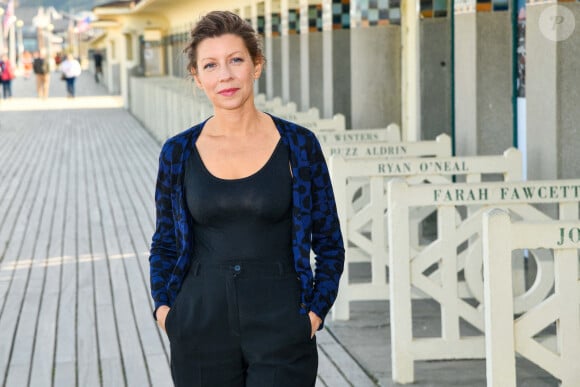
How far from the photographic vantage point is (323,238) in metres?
3.19

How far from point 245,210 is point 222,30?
0.44 m

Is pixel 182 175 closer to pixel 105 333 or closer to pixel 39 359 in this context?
pixel 39 359

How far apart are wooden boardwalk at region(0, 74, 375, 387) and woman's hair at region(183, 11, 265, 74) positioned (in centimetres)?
276

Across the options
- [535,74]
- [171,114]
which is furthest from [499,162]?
[171,114]

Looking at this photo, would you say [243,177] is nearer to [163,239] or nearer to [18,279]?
[163,239]

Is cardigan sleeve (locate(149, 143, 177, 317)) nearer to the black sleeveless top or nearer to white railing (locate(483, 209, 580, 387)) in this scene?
the black sleeveless top

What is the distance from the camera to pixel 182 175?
3.13 m

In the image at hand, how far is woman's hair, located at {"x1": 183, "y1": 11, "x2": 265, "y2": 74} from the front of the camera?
10.0 feet

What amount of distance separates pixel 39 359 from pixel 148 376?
0.72 m

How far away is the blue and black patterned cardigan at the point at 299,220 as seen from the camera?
10.1ft

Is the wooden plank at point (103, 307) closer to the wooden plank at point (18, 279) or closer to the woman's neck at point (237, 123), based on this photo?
the wooden plank at point (18, 279)

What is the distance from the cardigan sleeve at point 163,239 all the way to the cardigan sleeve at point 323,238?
0.36 metres

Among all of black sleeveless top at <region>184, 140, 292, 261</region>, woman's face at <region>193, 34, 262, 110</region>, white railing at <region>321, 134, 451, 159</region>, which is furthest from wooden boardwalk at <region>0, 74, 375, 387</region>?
woman's face at <region>193, 34, 262, 110</region>

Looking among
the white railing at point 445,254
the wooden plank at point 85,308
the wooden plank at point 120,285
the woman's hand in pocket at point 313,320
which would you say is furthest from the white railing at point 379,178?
the woman's hand in pocket at point 313,320
